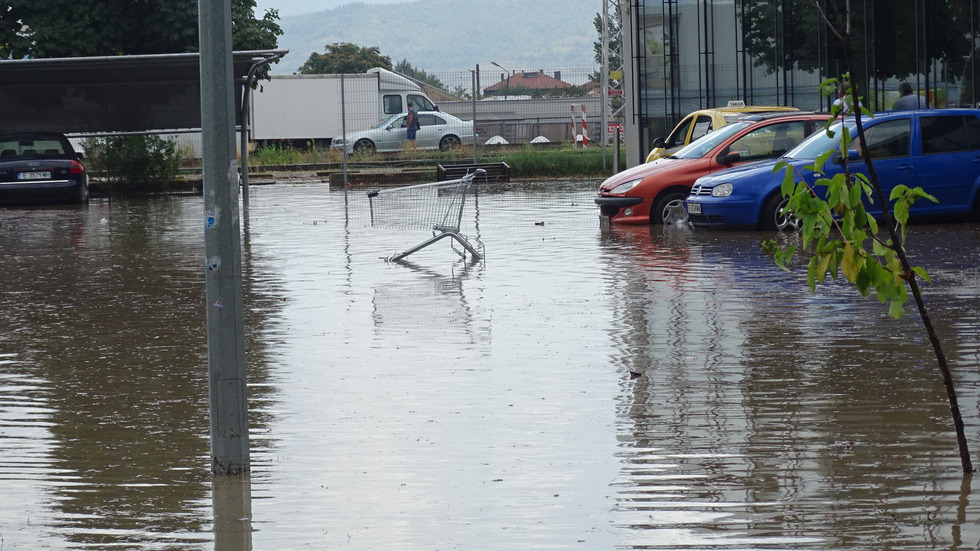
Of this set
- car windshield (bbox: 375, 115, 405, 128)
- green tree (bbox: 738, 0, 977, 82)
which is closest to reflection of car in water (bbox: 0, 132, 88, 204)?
green tree (bbox: 738, 0, 977, 82)

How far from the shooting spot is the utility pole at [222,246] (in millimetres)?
5402

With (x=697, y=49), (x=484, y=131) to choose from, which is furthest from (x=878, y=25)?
(x=484, y=131)

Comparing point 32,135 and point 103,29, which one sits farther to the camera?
point 103,29

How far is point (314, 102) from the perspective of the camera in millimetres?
45969

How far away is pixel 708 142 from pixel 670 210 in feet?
4.83

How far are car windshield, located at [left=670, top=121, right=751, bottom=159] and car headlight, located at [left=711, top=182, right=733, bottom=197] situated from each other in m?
1.75

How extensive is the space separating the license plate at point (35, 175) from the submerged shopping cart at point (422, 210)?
515 inches

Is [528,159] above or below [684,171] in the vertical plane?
above

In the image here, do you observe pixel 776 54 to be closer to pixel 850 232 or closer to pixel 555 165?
pixel 555 165

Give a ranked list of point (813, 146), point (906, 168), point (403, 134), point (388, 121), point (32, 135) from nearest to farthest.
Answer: point (906, 168) < point (813, 146) < point (32, 135) < point (403, 134) < point (388, 121)

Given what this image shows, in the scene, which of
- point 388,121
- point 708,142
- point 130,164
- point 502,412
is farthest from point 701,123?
point 388,121

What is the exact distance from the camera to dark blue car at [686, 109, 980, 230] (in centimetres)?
1599

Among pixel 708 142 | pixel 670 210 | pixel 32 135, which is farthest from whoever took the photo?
pixel 32 135

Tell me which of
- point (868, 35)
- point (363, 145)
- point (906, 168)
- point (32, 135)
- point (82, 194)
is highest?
point (868, 35)
